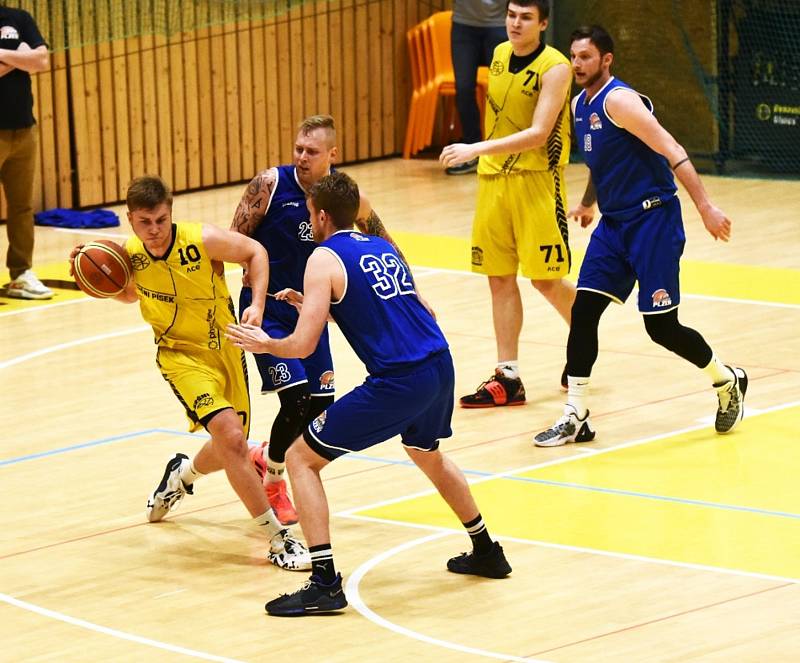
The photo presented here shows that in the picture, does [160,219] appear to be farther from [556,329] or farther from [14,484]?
[556,329]

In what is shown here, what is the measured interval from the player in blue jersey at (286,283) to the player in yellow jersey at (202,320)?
32 cm

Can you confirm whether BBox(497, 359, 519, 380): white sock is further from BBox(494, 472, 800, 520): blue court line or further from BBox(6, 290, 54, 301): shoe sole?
BBox(6, 290, 54, 301): shoe sole

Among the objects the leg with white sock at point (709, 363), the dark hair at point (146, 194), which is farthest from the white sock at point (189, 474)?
the leg with white sock at point (709, 363)

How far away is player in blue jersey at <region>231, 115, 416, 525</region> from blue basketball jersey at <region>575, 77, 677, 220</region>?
1.65 meters

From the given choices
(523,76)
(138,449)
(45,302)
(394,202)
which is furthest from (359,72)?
(138,449)

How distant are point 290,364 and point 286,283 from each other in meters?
0.42

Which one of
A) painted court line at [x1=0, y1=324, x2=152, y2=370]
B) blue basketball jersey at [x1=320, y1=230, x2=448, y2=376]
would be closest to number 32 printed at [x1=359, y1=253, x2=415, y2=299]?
blue basketball jersey at [x1=320, y1=230, x2=448, y2=376]

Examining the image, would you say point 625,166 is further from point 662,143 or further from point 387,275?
point 387,275

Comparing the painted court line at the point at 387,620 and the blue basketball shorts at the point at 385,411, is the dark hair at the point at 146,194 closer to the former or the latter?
the blue basketball shorts at the point at 385,411

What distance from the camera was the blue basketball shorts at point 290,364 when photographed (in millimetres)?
7762

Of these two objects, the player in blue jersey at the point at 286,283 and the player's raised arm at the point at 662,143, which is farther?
the player's raised arm at the point at 662,143

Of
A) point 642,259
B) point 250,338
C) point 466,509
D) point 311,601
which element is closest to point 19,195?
point 642,259

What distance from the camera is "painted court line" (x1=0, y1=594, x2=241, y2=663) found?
607 cm

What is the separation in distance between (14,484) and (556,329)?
447 cm
